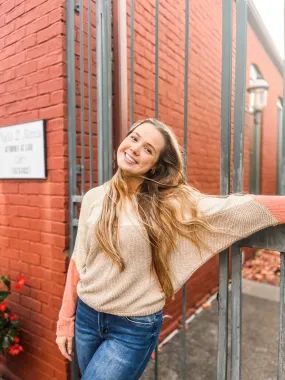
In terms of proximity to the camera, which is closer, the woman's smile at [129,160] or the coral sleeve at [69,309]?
the woman's smile at [129,160]

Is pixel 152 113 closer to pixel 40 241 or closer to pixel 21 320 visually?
pixel 40 241

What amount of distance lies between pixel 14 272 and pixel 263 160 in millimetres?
6105

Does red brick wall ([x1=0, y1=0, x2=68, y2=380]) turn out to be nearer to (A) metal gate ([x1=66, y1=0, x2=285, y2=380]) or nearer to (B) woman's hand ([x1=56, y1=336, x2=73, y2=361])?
(A) metal gate ([x1=66, y1=0, x2=285, y2=380])

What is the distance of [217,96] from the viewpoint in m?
4.22

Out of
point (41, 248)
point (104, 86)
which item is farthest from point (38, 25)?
point (41, 248)

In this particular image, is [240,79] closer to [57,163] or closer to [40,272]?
[57,163]

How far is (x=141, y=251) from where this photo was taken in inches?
54.6

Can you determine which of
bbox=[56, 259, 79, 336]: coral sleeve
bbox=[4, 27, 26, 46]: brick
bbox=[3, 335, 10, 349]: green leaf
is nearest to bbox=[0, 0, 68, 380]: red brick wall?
bbox=[4, 27, 26, 46]: brick

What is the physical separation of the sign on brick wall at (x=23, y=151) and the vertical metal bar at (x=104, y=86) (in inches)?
21.5

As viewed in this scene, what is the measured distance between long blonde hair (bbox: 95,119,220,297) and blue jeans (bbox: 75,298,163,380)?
192 mm

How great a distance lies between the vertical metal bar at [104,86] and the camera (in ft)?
6.56

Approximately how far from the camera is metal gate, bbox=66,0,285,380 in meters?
1.36

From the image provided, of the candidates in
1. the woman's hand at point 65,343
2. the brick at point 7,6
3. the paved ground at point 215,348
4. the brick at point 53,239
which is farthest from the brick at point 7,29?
the paved ground at point 215,348

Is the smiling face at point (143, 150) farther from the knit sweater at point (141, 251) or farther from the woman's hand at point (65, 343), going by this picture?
the woman's hand at point (65, 343)
